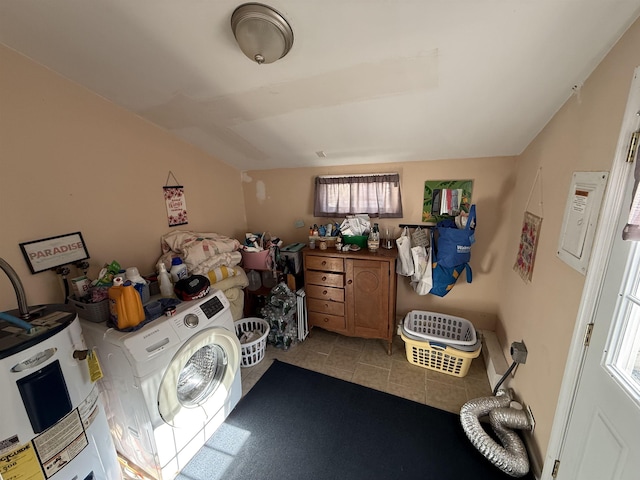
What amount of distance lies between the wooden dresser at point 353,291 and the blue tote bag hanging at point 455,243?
384 mm

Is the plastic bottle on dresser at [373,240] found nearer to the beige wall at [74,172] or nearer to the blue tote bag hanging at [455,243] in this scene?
the blue tote bag hanging at [455,243]

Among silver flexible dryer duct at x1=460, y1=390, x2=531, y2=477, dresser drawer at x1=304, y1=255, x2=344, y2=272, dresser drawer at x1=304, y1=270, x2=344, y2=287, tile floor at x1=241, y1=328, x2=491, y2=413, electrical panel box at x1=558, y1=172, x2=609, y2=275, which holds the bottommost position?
tile floor at x1=241, y1=328, x2=491, y2=413

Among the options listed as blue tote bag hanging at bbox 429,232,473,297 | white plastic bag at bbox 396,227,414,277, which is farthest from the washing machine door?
blue tote bag hanging at bbox 429,232,473,297

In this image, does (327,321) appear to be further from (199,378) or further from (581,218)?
(581,218)

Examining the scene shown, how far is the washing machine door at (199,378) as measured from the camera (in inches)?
48.8

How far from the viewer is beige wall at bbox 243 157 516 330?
2.07m

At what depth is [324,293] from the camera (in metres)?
2.30

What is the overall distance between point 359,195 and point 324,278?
88cm

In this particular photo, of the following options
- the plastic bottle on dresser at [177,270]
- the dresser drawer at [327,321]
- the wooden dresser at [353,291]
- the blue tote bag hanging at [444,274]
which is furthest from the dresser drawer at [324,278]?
the plastic bottle on dresser at [177,270]

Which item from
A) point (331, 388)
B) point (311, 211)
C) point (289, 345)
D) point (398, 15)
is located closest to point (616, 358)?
point (398, 15)

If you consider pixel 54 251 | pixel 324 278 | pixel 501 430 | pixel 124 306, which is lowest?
pixel 501 430

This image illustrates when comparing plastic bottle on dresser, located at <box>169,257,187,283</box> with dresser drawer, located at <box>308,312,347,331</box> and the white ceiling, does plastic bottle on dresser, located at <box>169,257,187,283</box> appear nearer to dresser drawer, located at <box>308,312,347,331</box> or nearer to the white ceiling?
the white ceiling

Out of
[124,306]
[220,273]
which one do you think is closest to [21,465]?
[124,306]

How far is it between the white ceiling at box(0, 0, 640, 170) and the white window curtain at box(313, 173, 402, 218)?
0.54 m
